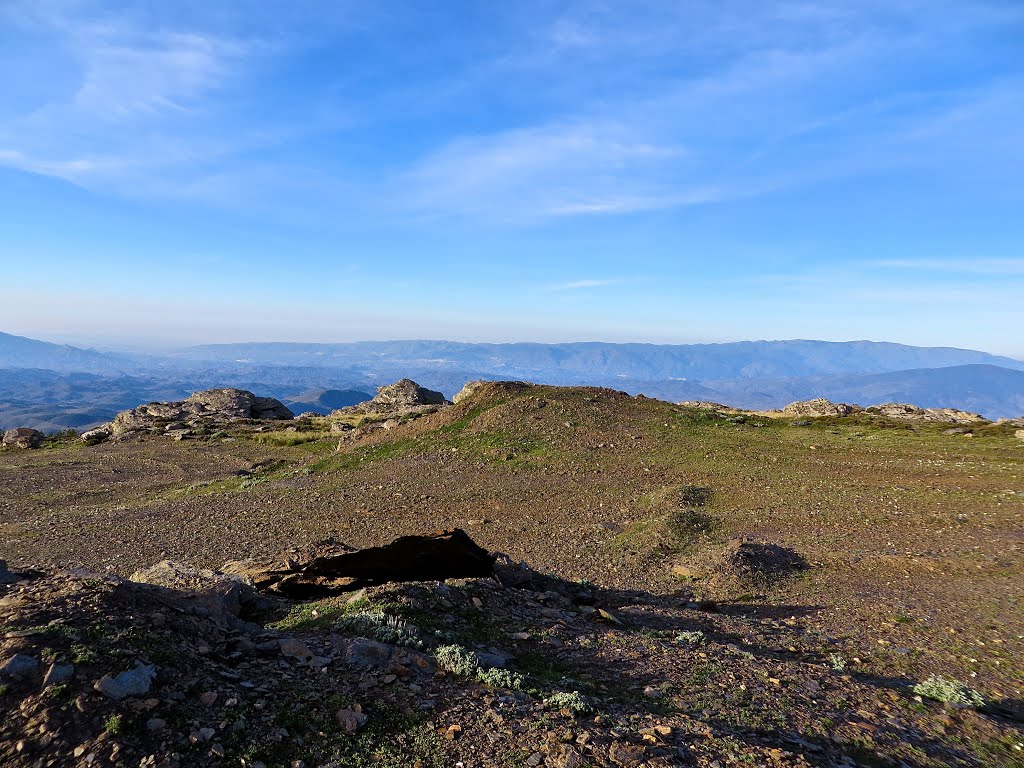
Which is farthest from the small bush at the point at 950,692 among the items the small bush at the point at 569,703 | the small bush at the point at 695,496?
the small bush at the point at 695,496

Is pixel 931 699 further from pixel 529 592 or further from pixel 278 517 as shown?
pixel 278 517

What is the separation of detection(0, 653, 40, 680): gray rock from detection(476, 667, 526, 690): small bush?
14.7ft

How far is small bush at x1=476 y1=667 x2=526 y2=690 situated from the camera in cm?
658

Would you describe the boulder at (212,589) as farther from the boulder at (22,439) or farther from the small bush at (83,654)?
the boulder at (22,439)

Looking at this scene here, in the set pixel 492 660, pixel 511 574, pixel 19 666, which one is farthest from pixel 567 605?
pixel 19 666

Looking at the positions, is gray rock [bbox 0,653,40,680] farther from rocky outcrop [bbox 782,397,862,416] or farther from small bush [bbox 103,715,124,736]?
rocky outcrop [bbox 782,397,862,416]

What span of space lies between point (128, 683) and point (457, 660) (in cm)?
349

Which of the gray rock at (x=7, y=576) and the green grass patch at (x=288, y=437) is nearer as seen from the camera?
the gray rock at (x=7, y=576)

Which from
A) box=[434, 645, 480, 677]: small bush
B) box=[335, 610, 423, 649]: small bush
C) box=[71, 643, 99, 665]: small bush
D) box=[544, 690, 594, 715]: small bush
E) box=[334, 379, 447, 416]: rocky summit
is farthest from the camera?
box=[334, 379, 447, 416]: rocky summit

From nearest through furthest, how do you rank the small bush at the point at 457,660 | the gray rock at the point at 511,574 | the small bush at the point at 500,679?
the small bush at the point at 500,679
the small bush at the point at 457,660
the gray rock at the point at 511,574

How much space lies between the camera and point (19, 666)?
511 cm

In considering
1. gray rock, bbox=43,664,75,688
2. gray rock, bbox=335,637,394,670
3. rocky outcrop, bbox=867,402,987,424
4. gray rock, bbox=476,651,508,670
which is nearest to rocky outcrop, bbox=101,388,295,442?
gray rock, bbox=335,637,394,670

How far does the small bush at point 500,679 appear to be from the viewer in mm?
6578

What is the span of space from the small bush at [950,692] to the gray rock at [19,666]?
1100 centimetres
